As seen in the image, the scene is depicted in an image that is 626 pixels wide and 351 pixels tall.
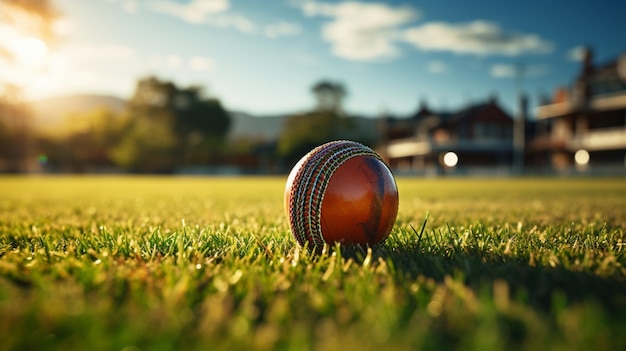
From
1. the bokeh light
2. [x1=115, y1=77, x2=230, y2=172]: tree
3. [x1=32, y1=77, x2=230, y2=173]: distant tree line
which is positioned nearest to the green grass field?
the bokeh light

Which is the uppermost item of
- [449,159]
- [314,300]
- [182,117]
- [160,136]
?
[182,117]

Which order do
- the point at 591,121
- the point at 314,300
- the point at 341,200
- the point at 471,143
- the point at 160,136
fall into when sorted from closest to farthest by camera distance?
the point at 314,300
the point at 341,200
the point at 591,121
the point at 471,143
the point at 160,136

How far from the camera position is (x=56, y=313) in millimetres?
1386

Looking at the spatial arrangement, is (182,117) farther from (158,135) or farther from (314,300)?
(314,300)

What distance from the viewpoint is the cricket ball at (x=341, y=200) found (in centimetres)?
254

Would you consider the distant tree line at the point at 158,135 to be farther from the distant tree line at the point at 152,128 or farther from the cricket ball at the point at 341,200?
the cricket ball at the point at 341,200

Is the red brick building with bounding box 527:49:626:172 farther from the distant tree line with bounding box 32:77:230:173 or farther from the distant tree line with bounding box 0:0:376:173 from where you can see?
the distant tree line with bounding box 32:77:230:173

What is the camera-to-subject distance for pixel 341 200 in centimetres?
253

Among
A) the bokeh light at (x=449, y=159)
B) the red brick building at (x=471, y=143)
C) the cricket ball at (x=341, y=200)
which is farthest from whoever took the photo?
the red brick building at (x=471, y=143)

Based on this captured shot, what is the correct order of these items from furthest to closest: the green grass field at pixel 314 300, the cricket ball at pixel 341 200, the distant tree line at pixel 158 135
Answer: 1. the distant tree line at pixel 158 135
2. the cricket ball at pixel 341 200
3. the green grass field at pixel 314 300

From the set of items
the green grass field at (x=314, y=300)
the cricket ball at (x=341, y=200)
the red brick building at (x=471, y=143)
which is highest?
the red brick building at (x=471, y=143)

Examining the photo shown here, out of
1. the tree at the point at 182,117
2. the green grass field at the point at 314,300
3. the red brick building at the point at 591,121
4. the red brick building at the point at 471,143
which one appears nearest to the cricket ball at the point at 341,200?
the green grass field at the point at 314,300

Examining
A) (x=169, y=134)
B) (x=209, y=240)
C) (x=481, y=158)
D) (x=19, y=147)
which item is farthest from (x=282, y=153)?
(x=209, y=240)

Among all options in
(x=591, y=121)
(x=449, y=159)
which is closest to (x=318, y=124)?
(x=449, y=159)
